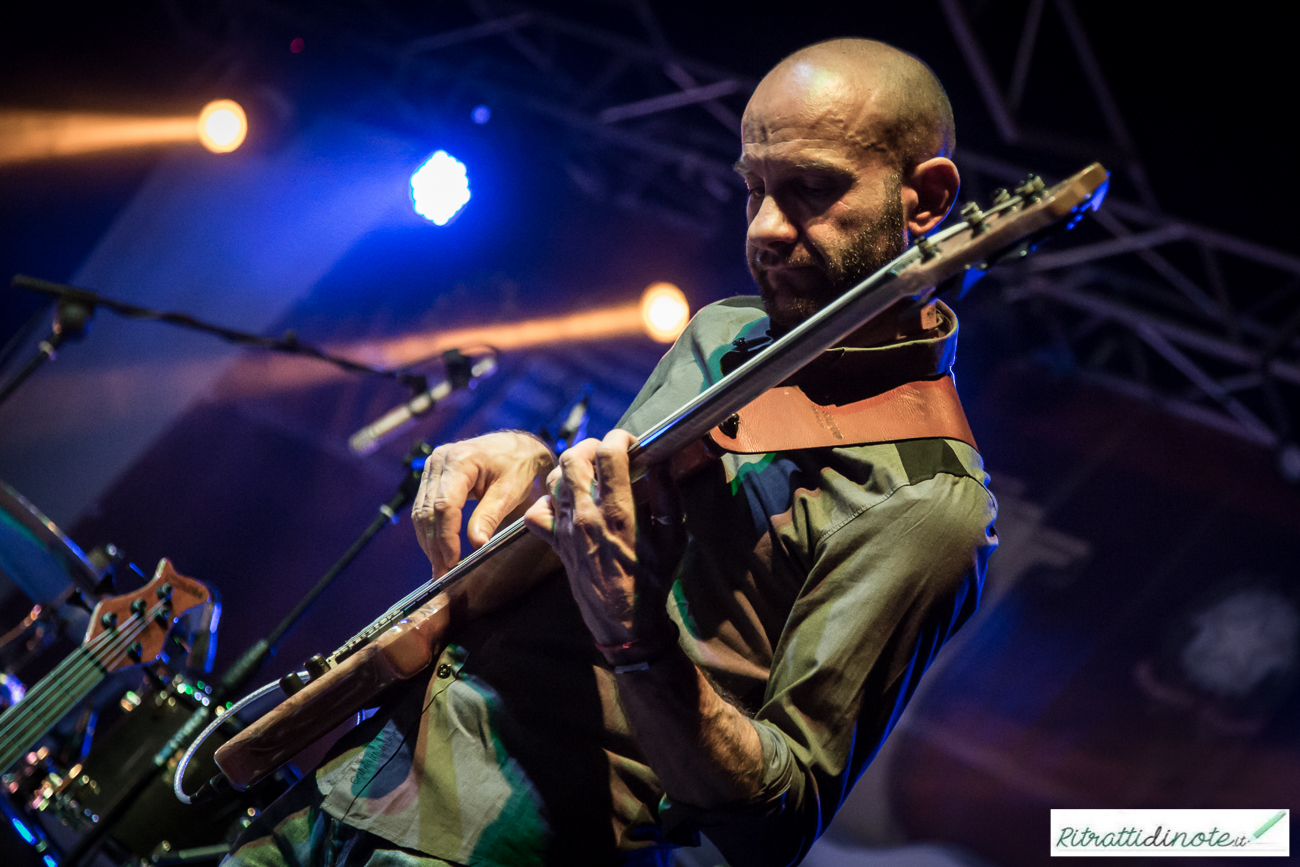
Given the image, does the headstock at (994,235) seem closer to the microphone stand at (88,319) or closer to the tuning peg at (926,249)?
the tuning peg at (926,249)

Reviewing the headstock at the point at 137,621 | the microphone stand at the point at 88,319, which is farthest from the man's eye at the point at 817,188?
the headstock at the point at 137,621

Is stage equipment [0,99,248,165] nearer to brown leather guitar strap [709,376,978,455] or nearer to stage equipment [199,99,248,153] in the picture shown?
stage equipment [199,99,248,153]

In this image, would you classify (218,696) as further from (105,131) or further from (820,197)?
(105,131)

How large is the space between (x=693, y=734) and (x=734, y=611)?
382 mm

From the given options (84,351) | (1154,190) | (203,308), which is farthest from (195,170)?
(1154,190)

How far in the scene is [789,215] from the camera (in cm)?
168

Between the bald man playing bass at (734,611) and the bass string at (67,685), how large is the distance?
1866 millimetres

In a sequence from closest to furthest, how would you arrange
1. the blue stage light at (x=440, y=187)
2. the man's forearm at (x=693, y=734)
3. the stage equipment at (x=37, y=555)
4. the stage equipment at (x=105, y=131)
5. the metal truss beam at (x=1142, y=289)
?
1. the man's forearm at (x=693, y=734)
2. the stage equipment at (x=37, y=555)
3. the metal truss beam at (x=1142, y=289)
4. the stage equipment at (x=105, y=131)
5. the blue stage light at (x=440, y=187)

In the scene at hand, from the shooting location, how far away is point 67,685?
10.2 feet

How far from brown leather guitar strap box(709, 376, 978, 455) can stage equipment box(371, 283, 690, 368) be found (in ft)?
20.7

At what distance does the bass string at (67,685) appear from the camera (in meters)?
2.92

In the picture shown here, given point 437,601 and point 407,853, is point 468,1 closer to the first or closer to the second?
point 437,601

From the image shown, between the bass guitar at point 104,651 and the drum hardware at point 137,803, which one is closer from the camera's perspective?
the bass guitar at point 104,651

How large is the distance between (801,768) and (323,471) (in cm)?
767
